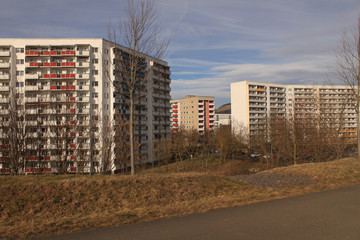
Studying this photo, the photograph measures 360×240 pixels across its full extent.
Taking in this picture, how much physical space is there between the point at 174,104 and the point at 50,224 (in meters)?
123

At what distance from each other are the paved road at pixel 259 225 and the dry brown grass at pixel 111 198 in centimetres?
51

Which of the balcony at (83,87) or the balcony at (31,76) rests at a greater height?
the balcony at (31,76)

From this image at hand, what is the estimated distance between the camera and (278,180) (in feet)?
→ 35.6

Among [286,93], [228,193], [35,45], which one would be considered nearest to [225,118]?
[286,93]

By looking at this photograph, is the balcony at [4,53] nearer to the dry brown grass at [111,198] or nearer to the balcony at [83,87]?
the balcony at [83,87]

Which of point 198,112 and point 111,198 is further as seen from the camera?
point 198,112

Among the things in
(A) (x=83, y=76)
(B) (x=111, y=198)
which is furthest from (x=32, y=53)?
(B) (x=111, y=198)

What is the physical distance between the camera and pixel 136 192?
8344 millimetres

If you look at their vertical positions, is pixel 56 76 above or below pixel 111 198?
above

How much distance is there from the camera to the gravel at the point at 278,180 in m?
10.1

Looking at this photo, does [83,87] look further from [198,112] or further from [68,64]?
[198,112]

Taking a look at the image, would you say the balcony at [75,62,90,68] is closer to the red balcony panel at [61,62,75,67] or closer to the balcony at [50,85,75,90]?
the red balcony panel at [61,62,75,67]

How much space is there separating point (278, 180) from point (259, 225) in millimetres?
6025

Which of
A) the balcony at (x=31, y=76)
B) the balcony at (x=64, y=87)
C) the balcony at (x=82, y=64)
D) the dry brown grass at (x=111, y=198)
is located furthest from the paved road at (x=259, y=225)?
the balcony at (x=31, y=76)
